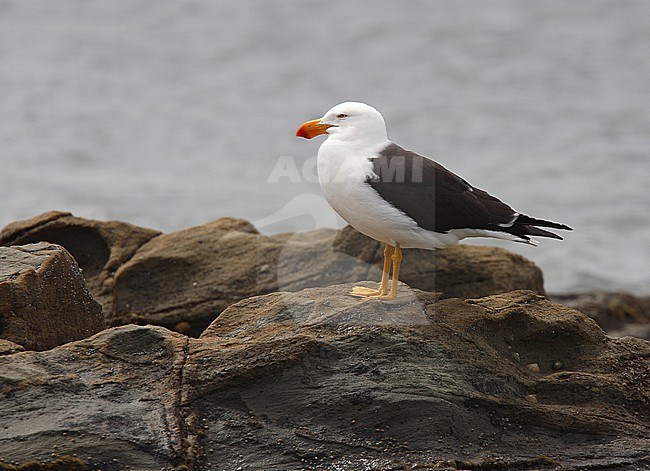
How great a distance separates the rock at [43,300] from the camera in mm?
6547

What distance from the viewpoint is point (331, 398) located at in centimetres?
577

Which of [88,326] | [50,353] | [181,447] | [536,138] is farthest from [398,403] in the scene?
[536,138]

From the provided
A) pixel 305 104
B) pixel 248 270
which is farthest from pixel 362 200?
pixel 305 104

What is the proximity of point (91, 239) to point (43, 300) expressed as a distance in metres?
3.00

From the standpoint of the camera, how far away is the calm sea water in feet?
59.0

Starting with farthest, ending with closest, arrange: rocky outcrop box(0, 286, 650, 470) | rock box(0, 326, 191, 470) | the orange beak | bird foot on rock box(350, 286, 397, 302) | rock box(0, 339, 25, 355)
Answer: the orange beak → bird foot on rock box(350, 286, 397, 302) → rock box(0, 339, 25, 355) → rocky outcrop box(0, 286, 650, 470) → rock box(0, 326, 191, 470)

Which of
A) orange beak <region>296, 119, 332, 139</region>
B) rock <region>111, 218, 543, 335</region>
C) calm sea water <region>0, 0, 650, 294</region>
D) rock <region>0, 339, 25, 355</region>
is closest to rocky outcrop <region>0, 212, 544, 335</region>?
rock <region>111, 218, 543, 335</region>

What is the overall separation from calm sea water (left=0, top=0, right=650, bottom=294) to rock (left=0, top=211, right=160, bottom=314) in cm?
375

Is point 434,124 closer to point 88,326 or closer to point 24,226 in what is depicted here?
point 24,226

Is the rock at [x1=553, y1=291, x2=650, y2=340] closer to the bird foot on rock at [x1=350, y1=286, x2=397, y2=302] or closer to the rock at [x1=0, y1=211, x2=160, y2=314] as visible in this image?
the rock at [x1=0, y1=211, x2=160, y2=314]

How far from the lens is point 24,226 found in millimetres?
9359

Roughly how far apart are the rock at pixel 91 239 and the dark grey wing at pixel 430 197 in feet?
11.9

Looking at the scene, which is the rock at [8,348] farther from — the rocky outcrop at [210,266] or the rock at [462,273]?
the rock at [462,273]

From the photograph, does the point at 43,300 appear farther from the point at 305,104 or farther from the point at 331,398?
the point at 305,104
